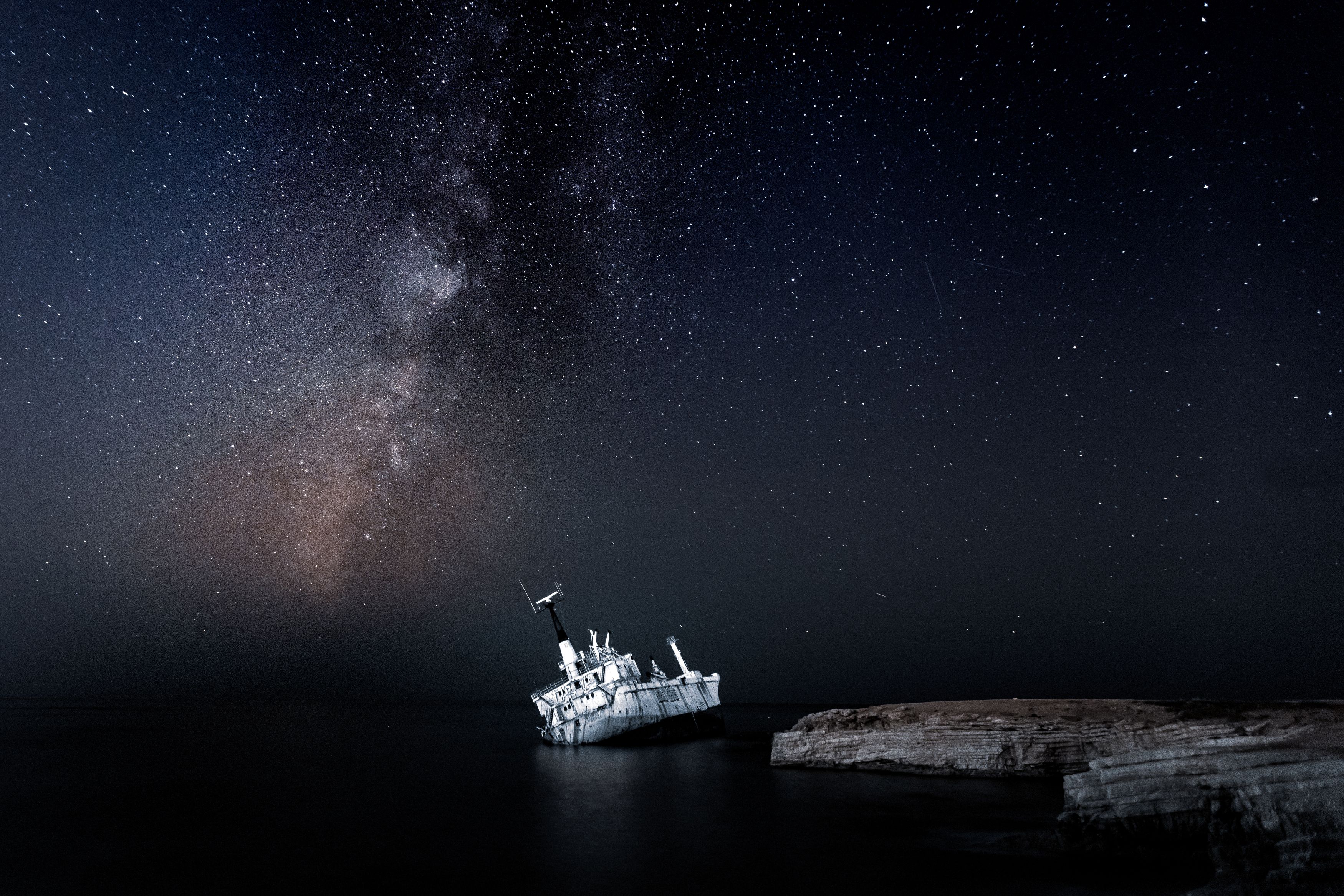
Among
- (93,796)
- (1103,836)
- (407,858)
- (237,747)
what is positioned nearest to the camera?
(1103,836)

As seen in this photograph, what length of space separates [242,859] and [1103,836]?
2542 centimetres

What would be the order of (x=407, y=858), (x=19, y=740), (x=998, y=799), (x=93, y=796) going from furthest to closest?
(x=19, y=740)
(x=93, y=796)
(x=998, y=799)
(x=407, y=858)

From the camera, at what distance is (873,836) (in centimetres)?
2403

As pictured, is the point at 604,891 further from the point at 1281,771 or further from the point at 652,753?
the point at 652,753

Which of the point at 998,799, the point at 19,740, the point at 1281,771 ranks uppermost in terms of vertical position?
the point at 19,740

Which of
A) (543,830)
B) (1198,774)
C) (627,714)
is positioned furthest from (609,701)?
(1198,774)

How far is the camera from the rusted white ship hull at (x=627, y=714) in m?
54.3

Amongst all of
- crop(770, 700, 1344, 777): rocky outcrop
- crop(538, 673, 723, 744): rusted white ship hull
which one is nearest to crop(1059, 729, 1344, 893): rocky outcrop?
crop(770, 700, 1344, 777): rocky outcrop

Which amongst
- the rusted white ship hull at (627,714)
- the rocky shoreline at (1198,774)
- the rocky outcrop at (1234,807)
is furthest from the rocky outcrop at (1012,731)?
the rusted white ship hull at (627,714)

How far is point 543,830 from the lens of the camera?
28.8 meters

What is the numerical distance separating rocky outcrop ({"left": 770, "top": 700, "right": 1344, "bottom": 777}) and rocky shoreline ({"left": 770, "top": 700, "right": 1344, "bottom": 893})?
0.22 feet

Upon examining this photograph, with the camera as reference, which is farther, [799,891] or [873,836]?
[873,836]

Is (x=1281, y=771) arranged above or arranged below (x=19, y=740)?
below

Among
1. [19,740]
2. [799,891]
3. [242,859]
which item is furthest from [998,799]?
[19,740]
